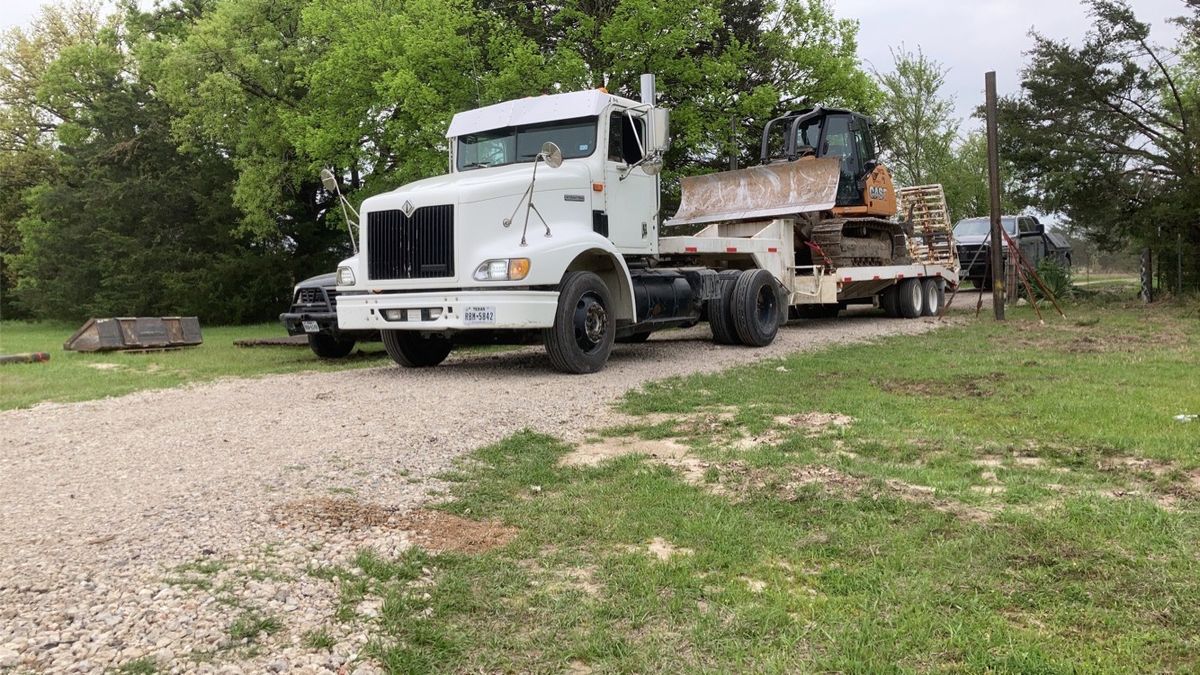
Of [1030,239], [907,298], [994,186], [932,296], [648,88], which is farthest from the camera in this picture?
[1030,239]

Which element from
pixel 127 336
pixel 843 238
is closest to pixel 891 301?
pixel 843 238

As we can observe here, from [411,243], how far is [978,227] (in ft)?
65.4

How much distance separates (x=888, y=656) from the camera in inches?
106

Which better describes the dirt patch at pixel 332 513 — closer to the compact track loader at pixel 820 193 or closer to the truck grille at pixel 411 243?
the truck grille at pixel 411 243

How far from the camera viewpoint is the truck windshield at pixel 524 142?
1044 centimetres

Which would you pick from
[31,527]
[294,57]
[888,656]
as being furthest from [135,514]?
[294,57]

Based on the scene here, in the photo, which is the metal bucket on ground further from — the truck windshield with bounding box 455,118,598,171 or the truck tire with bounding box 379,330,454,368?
the truck windshield with bounding box 455,118,598,171

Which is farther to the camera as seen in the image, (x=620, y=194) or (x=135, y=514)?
(x=620, y=194)

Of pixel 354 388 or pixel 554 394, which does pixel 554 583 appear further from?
pixel 354 388

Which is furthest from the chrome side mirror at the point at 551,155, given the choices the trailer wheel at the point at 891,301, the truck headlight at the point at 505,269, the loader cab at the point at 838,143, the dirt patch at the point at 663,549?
the trailer wheel at the point at 891,301

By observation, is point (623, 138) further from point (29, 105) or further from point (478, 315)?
point (29, 105)

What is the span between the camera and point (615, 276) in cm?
1047

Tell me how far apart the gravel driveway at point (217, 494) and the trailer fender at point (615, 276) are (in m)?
0.90

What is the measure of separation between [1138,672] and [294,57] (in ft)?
79.1
